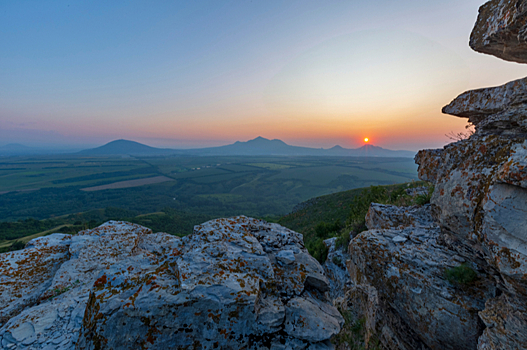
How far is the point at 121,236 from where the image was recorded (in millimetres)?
7977

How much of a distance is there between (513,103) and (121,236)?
12905 mm

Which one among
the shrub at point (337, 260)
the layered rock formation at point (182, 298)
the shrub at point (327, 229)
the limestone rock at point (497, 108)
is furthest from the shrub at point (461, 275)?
the shrub at point (327, 229)

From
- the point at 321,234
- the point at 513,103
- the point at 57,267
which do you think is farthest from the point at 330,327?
the point at 321,234

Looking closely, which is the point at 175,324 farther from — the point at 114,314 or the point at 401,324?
the point at 401,324

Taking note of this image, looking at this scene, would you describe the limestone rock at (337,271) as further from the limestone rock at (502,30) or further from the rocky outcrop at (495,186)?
the limestone rock at (502,30)

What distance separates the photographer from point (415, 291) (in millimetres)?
5895

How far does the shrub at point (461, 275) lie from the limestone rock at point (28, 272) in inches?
431

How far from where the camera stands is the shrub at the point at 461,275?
17.2 feet

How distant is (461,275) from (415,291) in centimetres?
120

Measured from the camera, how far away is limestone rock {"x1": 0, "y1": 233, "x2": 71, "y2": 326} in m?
5.32

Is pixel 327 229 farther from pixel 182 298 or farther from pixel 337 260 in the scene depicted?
pixel 182 298

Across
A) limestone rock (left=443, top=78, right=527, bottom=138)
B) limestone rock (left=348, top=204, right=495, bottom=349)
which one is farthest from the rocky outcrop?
limestone rock (left=348, top=204, right=495, bottom=349)

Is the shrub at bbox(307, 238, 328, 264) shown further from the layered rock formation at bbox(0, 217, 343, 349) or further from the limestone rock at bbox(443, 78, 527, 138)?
the limestone rock at bbox(443, 78, 527, 138)

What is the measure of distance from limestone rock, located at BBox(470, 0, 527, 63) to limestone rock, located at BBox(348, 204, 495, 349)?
557 centimetres
